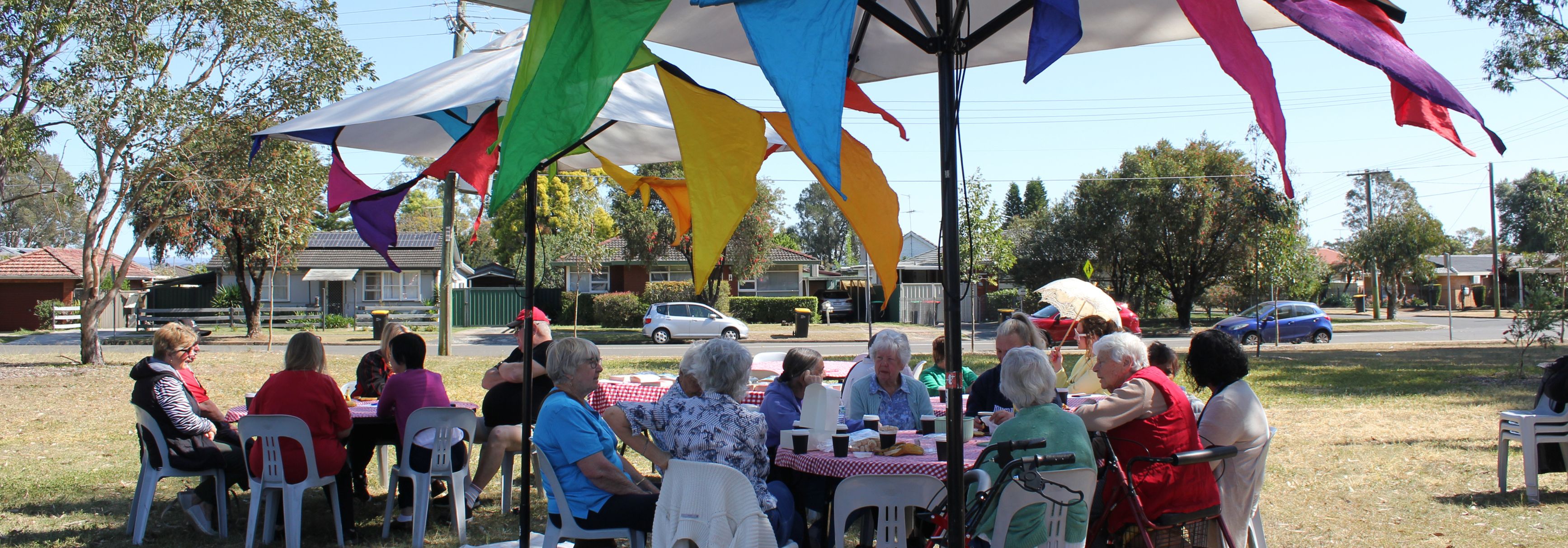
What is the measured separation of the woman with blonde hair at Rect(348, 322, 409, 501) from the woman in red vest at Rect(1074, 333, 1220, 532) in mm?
3870

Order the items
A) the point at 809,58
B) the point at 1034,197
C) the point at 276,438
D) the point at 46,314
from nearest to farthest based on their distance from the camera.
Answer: the point at 809,58 < the point at 276,438 < the point at 46,314 < the point at 1034,197

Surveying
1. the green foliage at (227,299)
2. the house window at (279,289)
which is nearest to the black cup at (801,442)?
the green foliage at (227,299)

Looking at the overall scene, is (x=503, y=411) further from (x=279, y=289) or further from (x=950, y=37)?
(x=279, y=289)

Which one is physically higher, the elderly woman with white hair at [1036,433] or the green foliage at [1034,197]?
the green foliage at [1034,197]

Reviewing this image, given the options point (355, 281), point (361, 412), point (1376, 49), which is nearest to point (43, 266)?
point (355, 281)

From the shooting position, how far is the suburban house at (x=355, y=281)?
34.9 m

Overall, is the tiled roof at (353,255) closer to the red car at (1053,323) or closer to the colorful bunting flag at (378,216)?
the red car at (1053,323)

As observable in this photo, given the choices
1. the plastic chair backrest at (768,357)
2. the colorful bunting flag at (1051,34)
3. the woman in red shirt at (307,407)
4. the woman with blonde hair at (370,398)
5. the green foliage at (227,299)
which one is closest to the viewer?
the colorful bunting flag at (1051,34)

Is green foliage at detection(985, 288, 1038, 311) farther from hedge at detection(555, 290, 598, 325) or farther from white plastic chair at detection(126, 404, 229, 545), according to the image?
white plastic chair at detection(126, 404, 229, 545)

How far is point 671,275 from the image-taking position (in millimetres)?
36500

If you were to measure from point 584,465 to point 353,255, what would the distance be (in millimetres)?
36356

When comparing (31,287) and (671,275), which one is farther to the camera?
(671,275)

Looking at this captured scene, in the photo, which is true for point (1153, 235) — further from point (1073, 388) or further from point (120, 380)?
point (120, 380)

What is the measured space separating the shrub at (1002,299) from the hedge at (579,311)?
14525 millimetres
